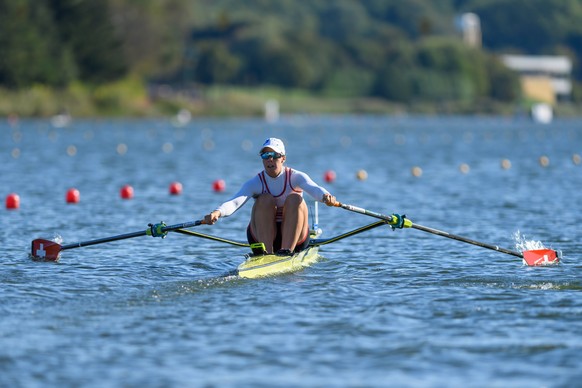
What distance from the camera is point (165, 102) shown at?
136 m

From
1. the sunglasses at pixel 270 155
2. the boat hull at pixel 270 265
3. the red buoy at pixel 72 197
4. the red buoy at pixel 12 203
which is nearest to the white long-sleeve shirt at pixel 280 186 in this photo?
the sunglasses at pixel 270 155

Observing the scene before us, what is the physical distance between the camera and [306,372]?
11.6 m

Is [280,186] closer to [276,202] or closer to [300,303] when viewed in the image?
[276,202]

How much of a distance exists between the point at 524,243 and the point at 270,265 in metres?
6.34

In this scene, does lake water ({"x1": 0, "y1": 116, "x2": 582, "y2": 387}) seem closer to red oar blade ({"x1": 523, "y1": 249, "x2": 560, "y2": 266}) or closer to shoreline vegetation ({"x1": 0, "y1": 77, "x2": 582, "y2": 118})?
red oar blade ({"x1": 523, "y1": 249, "x2": 560, "y2": 266})

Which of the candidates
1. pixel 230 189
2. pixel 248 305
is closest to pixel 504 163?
pixel 230 189

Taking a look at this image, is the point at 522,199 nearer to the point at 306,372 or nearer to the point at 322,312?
the point at 322,312

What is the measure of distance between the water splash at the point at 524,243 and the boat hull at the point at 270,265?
14.4ft

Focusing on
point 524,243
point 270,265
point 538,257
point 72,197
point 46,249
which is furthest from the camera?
point 72,197

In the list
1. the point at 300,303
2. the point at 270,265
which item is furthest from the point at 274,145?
the point at 300,303

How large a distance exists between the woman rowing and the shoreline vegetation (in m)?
86.5

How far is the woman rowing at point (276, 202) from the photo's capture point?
1738cm

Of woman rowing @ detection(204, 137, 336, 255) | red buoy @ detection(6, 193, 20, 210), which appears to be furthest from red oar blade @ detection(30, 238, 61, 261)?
red buoy @ detection(6, 193, 20, 210)

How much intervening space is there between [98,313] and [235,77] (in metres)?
181
